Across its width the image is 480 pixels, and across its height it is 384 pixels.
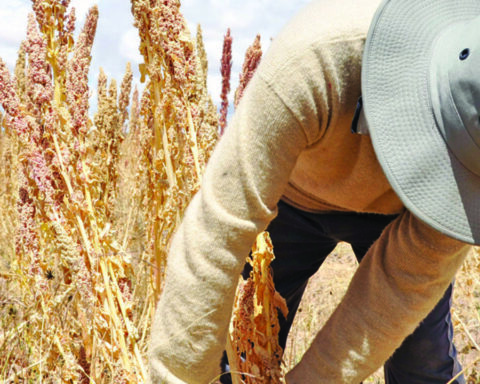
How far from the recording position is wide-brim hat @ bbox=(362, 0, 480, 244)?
2.42 feet

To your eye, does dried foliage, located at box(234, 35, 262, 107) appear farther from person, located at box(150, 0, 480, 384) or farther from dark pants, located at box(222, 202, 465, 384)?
person, located at box(150, 0, 480, 384)

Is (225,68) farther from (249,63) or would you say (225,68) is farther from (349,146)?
(349,146)

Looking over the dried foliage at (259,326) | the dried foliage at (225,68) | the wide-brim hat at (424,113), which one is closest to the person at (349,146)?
the wide-brim hat at (424,113)

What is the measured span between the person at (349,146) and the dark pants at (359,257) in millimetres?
399

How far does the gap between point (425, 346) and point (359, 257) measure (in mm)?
313

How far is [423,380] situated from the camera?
4.77 ft

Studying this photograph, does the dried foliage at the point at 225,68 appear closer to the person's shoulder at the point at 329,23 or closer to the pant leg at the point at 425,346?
the pant leg at the point at 425,346

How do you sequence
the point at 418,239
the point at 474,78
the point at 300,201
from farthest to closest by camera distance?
the point at 300,201 → the point at 418,239 → the point at 474,78

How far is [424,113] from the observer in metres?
0.76

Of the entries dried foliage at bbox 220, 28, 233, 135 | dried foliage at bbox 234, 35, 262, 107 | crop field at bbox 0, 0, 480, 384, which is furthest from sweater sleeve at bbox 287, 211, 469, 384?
dried foliage at bbox 220, 28, 233, 135

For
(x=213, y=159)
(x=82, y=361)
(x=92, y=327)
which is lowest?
(x=82, y=361)

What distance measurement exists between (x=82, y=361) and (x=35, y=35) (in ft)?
2.50

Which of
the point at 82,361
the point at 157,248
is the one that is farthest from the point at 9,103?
the point at 82,361

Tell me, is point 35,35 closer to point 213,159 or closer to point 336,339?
point 213,159
